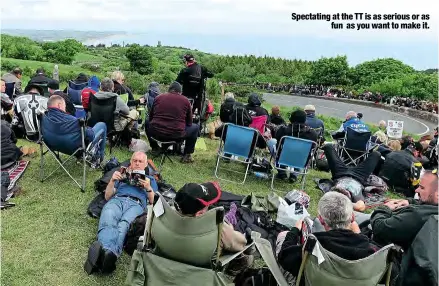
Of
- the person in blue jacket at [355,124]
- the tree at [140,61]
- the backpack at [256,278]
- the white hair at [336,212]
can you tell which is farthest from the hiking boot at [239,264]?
the tree at [140,61]

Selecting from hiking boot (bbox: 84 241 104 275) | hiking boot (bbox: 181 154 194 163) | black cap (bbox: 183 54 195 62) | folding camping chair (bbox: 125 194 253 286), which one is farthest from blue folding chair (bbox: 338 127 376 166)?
hiking boot (bbox: 84 241 104 275)

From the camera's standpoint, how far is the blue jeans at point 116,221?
3639 mm

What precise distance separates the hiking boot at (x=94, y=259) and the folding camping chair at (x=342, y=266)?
170 centimetres

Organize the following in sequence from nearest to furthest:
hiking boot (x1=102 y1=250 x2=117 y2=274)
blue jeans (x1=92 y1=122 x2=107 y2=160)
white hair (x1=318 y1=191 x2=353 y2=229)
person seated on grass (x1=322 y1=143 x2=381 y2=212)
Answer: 1. white hair (x1=318 y1=191 x2=353 y2=229)
2. hiking boot (x1=102 y1=250 x2=117 y2=274)
3. blue jeans (x1=92 y1=122 x2=107 y2=160)
4. person seated on grass (x1=322 y1=143 x2=381 y2=212)

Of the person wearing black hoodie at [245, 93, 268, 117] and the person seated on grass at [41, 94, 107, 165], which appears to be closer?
the person seated on grass at [41, 94, 107, 165]

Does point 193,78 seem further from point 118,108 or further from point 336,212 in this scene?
point 336,212

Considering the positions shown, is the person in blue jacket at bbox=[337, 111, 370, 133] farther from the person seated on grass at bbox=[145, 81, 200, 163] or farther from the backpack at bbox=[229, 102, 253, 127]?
the person seated on grass at bbox=[145, 81, 200, 163]

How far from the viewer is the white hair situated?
113 inches

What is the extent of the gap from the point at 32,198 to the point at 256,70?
3997 cm

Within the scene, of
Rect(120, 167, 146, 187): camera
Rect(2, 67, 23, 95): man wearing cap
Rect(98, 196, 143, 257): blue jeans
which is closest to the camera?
Rect(98, 196, 143, 257): blue jeans

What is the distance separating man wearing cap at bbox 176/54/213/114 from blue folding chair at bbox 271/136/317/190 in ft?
8.14

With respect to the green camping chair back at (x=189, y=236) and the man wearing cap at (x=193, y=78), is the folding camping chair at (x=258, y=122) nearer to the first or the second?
the man wearing cap at (x=193, y=78)

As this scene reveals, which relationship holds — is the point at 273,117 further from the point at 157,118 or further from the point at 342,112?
the point at 342,112

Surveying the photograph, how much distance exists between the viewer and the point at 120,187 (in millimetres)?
4293
